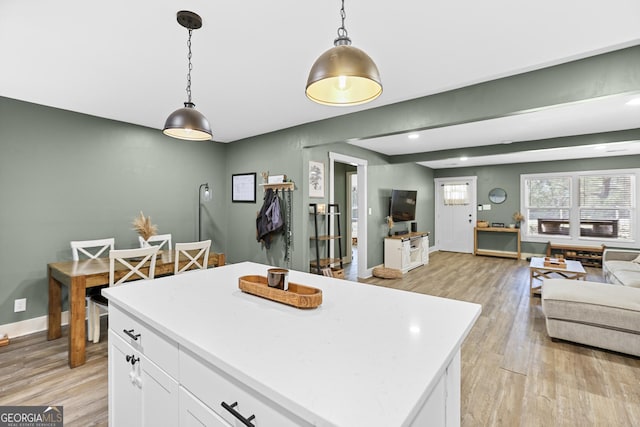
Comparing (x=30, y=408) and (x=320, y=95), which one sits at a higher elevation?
(x=320, y=95)

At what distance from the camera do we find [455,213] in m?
8.05

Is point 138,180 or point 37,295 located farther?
point 138,180

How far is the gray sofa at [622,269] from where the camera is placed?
359cm

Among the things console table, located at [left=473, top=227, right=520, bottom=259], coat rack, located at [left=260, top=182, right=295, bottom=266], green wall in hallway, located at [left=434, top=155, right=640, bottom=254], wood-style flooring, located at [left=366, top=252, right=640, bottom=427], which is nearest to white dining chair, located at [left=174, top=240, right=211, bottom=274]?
coat rack, located at [left=260, top=182, right=295, bottom=266]

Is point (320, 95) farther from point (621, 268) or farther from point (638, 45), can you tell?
point (621, 268)

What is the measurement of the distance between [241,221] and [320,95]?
11.9ft

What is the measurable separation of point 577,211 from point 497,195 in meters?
1.60

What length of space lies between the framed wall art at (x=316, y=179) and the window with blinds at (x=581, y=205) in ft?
18.4

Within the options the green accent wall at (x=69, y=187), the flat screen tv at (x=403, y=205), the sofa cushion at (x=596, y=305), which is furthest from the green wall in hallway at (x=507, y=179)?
the green accent wall at (x=69, y=187)

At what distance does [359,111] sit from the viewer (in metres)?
3.29

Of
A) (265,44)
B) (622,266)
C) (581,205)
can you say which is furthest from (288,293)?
(581,205)

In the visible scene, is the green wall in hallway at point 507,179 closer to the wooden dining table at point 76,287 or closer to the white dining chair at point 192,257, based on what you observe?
the white dining chair at point 192,257

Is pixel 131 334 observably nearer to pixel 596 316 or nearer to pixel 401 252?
pixel 596 316

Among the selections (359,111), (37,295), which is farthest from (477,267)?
(37,295)
